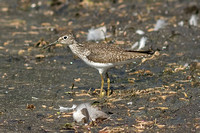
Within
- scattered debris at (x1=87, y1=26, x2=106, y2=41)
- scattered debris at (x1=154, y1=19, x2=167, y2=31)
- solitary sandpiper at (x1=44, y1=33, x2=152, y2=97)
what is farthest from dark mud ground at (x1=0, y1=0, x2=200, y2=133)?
solitary sandpiper at (x1=44, y1=33, x2=152, y2=97)

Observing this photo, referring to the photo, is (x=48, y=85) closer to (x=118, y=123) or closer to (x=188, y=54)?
(x=118, y=123)

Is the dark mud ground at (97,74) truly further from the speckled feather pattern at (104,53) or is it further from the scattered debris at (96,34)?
the speckled feather pattern at (104,53)

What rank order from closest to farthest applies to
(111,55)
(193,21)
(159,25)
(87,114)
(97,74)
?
(87,114)
(111,55)
(97,74)
(159,25)
(193,21)

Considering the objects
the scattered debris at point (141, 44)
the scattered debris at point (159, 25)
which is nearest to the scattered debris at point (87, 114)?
the scattered debris at point (141, 44)

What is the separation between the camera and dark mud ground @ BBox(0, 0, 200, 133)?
7.35 m

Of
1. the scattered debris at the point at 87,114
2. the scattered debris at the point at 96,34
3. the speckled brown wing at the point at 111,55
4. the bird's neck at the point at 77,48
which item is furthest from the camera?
the scattered debris at the point at 96,34

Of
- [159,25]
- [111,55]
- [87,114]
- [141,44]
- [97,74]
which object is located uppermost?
[159,25]

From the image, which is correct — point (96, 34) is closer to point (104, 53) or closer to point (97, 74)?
point (97, 74)

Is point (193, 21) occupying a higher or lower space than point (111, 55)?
higher

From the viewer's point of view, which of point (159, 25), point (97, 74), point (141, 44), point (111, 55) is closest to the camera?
point (111, 55)

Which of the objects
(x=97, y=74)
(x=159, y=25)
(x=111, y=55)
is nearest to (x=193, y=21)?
(x=159, y=25)

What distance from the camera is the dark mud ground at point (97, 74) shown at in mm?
7352

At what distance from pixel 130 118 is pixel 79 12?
7.76m

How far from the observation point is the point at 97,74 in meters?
9.94
